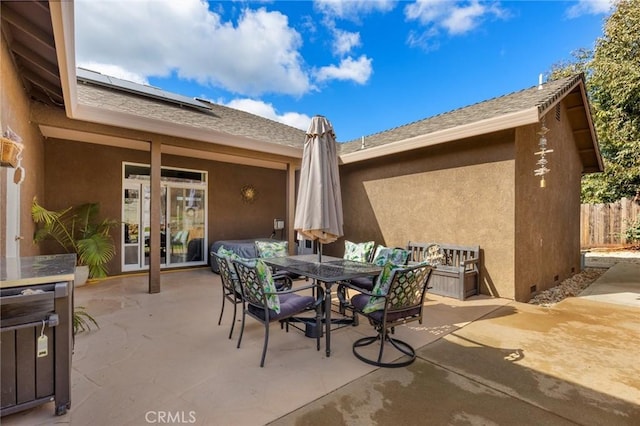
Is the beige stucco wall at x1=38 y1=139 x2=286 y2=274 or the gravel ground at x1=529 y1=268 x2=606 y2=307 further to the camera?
the beige stucco wall at x1=38 y1=139 x2=286 y2=274

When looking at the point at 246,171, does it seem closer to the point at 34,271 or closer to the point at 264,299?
the point at 264,299

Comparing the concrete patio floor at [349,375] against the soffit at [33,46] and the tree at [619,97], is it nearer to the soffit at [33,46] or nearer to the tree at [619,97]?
the soffit at [33,46]

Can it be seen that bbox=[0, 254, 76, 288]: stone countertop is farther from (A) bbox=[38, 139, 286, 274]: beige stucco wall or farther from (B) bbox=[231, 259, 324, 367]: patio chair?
(A) bbox=[38, 139, 286, 274]: beige stucco wall

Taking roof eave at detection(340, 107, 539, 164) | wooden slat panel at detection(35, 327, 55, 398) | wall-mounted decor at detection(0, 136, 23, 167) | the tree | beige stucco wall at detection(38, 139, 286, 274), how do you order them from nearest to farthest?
wooden slat panel at detection(35, 327, 55, 398)
wall-mounted decor at detection(0, 136, 23, 167)
roof eave at detection(340, 107, 539, 164)
beige stucco wall at detection(38, 139, 286, 274)
the tree

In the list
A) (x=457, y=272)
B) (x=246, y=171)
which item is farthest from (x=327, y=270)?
(x=246, y=171)

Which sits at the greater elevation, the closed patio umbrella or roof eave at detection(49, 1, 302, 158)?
roof eave at detection(49, 1, 302, 158)

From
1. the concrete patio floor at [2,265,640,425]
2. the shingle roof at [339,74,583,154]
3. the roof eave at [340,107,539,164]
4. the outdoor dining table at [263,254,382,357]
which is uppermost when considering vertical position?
the shingle roof at [339,74,583,154]

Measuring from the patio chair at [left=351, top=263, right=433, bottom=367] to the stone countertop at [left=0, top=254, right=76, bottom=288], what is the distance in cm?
272

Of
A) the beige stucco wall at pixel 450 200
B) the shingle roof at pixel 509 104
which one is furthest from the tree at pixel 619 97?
the beige stucco wall at pixel 450 200

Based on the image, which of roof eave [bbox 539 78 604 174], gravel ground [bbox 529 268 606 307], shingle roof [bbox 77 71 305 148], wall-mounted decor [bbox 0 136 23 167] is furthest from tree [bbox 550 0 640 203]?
wall-mounted decor [bbox 0 136 23 167]

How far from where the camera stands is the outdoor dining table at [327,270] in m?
3.35

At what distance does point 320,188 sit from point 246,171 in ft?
19.5

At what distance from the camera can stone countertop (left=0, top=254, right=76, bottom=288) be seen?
211 centimetres

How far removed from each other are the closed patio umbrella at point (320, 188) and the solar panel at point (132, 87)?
19.7ft
